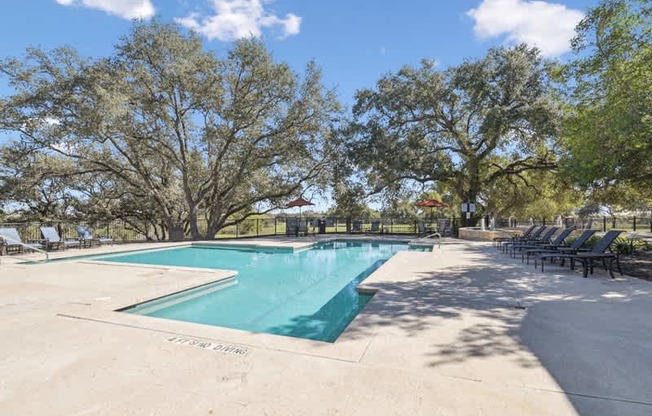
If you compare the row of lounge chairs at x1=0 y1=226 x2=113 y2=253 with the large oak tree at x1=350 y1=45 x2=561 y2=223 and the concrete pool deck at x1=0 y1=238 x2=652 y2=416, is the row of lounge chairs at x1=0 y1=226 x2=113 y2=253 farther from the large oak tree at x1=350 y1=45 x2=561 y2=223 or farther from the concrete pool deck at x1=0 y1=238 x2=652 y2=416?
the large oak tree at x1=350 y1=45 x2=561 y2=223

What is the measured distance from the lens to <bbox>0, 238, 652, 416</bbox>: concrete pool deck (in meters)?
2.10

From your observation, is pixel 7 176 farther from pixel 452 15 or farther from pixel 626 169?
pixel 626 169

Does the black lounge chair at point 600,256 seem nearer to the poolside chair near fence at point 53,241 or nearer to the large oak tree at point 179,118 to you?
the large oak tree at point 179,118

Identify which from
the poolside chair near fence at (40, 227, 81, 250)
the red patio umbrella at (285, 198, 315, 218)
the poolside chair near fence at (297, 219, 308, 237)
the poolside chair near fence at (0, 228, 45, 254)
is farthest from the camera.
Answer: the poolside chair near fence at (297, 219, 308, 237)

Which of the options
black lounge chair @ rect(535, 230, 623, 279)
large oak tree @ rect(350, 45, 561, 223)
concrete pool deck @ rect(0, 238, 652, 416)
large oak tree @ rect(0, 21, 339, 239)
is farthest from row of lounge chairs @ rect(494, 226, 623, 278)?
large oak tree @ rect(0, 21, 339, 239)

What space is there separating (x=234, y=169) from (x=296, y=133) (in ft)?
11.5

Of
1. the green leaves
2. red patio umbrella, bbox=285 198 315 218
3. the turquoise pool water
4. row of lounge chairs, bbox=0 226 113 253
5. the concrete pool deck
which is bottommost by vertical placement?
the turquoise pool water

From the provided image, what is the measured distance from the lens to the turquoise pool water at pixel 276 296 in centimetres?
475

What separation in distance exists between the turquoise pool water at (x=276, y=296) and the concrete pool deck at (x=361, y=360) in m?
0.64

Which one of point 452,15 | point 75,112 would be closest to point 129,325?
point 452,15

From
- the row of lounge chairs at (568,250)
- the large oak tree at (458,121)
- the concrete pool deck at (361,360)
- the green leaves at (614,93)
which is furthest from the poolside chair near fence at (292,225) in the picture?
the concrete pool deck at (361,360)

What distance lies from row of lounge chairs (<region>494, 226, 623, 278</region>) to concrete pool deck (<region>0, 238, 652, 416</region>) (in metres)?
1.56

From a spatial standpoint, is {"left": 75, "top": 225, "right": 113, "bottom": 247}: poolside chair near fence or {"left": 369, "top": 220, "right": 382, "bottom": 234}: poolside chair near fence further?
{"left": 369, "top": 220, "right": 382, "bottom": 234}: poolside chair near fence

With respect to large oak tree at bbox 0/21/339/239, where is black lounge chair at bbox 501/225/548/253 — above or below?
below
